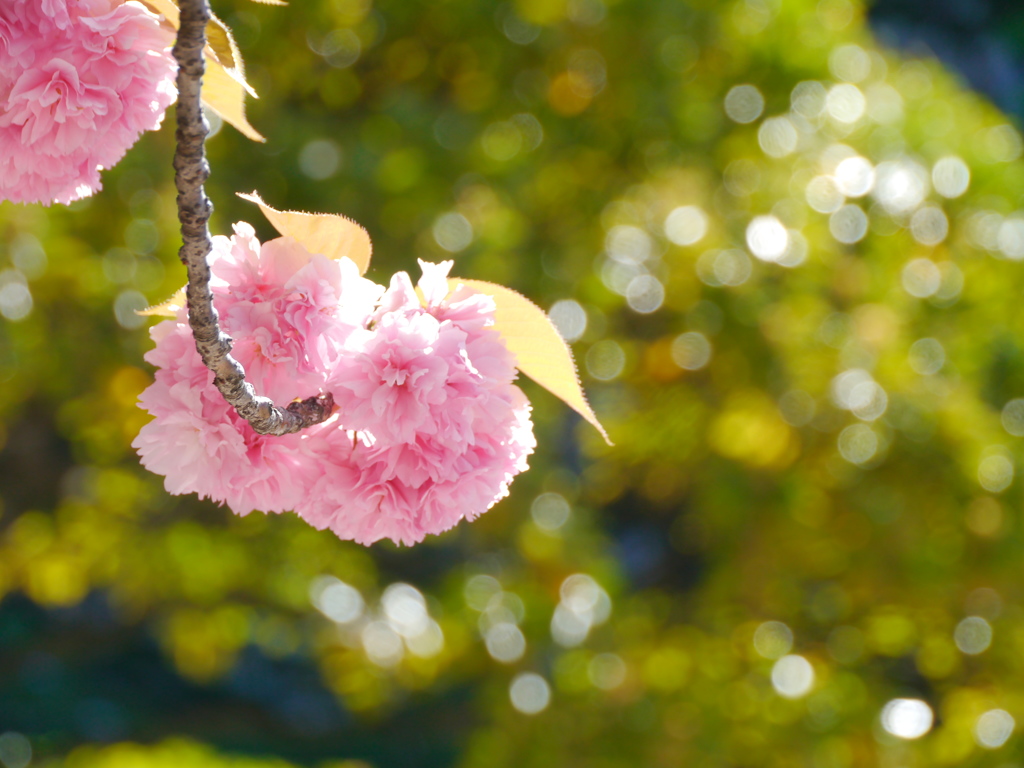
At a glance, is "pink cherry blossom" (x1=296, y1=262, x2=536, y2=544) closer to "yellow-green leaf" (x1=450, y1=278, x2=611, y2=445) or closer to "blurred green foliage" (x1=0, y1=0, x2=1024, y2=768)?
"yellow-green leaf" (x1=450, y1=278, x2=611, y2=445)

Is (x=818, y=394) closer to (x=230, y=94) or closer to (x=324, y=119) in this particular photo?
(x=324, y=119)

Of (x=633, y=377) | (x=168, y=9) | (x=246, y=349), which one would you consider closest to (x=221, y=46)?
(x=168, y=9)

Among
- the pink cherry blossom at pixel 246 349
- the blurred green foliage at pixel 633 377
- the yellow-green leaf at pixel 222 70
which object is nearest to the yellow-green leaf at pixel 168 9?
the yellow-green leaf at pixel 222 70

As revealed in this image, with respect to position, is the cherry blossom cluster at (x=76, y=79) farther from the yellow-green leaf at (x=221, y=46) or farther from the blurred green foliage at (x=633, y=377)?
the blurred green foliage at (x=633, y=377)

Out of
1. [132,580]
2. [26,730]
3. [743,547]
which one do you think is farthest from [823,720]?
[26,730]

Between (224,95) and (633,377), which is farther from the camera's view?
(633,377)

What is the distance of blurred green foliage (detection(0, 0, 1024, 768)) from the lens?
203 cm

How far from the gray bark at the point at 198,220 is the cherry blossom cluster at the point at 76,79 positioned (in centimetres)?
10

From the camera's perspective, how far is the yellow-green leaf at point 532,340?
389 millimetres

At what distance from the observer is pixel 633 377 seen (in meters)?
2.54

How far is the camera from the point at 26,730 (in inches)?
123

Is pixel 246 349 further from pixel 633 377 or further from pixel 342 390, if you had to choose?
pixel 633 377

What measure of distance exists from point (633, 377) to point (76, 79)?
223 cm

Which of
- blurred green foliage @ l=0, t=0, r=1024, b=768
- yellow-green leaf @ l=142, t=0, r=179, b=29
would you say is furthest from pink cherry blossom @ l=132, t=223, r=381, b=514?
blurred green foliage @ l=0, t=0, r=1024, b=768
